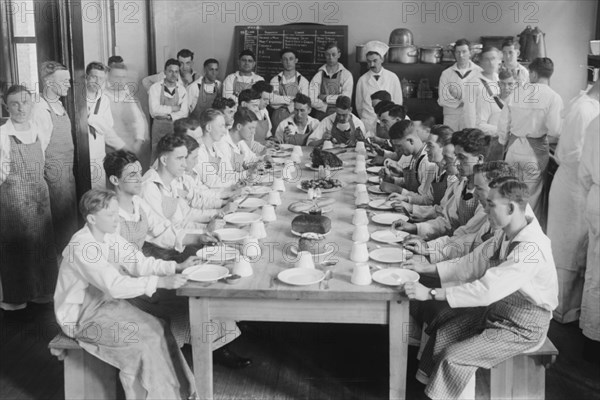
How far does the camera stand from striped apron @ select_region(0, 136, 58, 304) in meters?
5.13

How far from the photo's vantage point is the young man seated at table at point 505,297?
3.42 m

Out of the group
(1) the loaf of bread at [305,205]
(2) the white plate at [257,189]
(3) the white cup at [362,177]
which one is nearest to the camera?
(1) the loaf of bread at [305,205]

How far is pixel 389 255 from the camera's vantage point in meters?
3.94

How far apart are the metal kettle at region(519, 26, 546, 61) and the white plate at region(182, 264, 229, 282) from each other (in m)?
6.70

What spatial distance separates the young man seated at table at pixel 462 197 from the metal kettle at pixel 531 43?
4901mm

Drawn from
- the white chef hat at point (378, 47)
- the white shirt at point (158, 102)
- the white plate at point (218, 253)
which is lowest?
the white plate at point (218, 253)

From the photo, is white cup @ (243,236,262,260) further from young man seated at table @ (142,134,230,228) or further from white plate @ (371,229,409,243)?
young man seated at table @ (142,134,230,228)

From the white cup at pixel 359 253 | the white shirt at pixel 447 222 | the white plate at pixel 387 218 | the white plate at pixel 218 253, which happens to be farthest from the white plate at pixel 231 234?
the white shirt at pixel 447 222

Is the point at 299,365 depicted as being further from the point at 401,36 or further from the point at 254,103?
the point at 401,36

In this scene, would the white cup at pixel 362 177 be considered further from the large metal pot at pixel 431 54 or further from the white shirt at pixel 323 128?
the large metal pot at pixel 431 54

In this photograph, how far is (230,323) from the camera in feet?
14.1

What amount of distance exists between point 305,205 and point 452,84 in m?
4.52

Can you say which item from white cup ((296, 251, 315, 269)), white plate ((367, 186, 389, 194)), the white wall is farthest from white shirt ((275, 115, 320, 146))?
white cup ((296, 251, 315, 269))

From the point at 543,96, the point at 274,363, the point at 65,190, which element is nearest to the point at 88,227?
the point at 274,363
